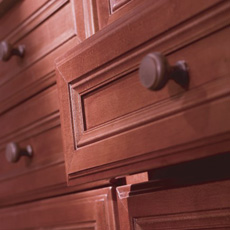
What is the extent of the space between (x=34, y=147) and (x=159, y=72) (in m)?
0.48

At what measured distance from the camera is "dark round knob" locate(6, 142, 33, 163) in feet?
2.64

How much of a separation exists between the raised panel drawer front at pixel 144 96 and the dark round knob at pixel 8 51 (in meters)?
0.28

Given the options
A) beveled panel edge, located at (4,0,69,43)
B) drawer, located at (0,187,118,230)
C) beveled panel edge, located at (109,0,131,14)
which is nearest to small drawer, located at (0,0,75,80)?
beveled panel edge, located at (4,0,69,43)

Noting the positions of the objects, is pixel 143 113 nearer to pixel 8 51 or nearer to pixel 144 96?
pixel 144 96

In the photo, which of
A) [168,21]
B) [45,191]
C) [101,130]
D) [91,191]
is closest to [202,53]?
[168,21]

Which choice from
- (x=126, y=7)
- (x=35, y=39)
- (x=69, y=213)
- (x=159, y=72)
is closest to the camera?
(x=159, y=72)

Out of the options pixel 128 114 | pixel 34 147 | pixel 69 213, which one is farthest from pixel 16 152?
pixel 128 114

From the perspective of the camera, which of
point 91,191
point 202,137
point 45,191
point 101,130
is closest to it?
point 202,137

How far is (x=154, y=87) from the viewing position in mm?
397

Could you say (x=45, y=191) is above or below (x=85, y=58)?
below

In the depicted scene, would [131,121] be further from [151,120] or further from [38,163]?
[38,163]

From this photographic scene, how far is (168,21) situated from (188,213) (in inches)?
7.7

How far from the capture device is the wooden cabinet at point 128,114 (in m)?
0.38

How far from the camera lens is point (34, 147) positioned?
32.2 inches
